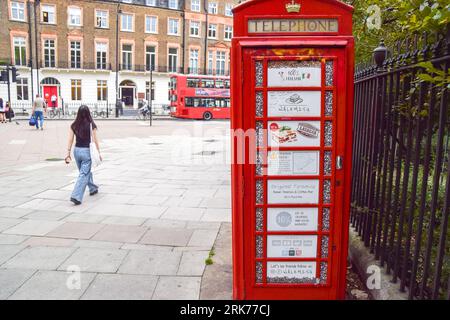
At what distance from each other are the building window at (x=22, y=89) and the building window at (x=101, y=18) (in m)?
9.63

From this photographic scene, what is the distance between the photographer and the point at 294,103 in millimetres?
3004

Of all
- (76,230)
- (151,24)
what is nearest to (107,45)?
(151,24)

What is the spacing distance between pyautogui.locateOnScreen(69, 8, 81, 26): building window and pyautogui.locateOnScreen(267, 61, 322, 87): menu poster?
4442cm

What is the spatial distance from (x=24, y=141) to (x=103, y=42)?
30254 mm

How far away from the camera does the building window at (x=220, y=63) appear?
49.4 m

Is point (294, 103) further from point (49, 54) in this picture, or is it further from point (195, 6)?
point (195, 6)

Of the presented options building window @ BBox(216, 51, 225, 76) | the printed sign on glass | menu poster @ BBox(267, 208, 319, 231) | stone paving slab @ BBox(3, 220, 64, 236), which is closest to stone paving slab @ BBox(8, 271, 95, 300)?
stone paving slab @ BBox(3, 220, 64, 236)

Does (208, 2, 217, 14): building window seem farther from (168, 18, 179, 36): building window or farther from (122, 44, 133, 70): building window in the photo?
(122, 44, 133, 70): building window

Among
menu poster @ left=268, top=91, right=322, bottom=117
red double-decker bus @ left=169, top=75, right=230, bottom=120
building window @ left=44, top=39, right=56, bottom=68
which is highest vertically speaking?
building window @ left=44, top=39, right=56, bottom=68

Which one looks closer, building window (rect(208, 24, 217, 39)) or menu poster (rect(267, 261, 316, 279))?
menu poster (rect(267, 261, 316, 279))

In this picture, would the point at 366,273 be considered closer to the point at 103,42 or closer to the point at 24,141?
the point at 24,141

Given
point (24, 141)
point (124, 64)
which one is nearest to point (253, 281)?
point (24, 141)

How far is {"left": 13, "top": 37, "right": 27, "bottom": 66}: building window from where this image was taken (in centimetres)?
3984

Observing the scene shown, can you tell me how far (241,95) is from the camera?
117 inches
